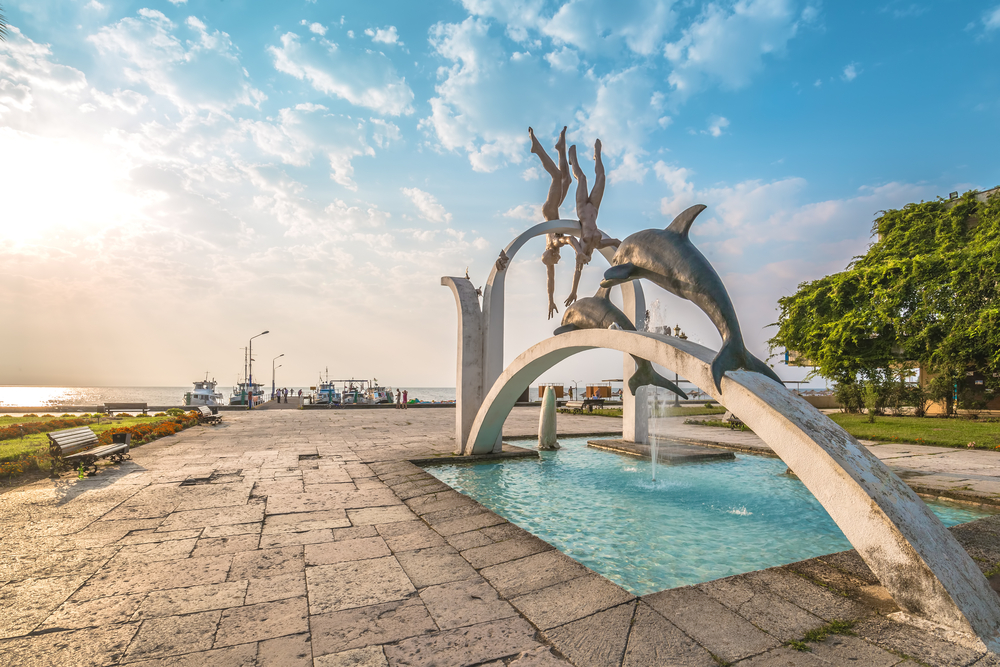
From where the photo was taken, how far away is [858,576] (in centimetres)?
375

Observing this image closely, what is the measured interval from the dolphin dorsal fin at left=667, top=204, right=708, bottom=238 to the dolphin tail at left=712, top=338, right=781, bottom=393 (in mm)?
1326

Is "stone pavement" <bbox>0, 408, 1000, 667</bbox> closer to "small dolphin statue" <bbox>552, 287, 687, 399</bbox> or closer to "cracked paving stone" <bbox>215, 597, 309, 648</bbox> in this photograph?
Result: "cracked paving stone" <bbox>215, 597, 309, 648</bbox>

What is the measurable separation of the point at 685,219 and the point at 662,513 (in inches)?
154

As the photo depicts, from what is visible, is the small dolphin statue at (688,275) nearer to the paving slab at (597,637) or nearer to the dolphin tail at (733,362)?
the dolphin tail at (733,362)

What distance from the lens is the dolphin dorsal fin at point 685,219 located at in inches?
204

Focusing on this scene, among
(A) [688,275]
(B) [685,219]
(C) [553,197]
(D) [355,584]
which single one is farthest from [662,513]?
(C) [553,197]

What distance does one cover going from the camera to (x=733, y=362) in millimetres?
4918

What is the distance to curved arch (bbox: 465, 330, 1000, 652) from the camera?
3016 millimetres

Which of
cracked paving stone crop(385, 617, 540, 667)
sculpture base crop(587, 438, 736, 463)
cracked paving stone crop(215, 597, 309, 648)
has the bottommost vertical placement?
sculpture base crop(587, 438, 736, 463)

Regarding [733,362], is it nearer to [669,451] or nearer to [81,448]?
[669,451]

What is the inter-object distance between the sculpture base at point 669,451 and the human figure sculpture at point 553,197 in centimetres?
361

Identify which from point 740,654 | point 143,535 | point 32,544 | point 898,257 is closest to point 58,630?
point 143,535

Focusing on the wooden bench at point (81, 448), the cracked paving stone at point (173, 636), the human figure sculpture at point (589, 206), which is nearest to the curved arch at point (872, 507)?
the cracked paving stone at point (173, 636)

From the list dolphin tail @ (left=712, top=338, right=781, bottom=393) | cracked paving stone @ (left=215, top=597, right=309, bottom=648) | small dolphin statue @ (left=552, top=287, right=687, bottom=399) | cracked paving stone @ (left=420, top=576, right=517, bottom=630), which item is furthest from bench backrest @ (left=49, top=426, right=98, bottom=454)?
dolphin tail @ (left=712, top=338, right=781, bottom=393)
